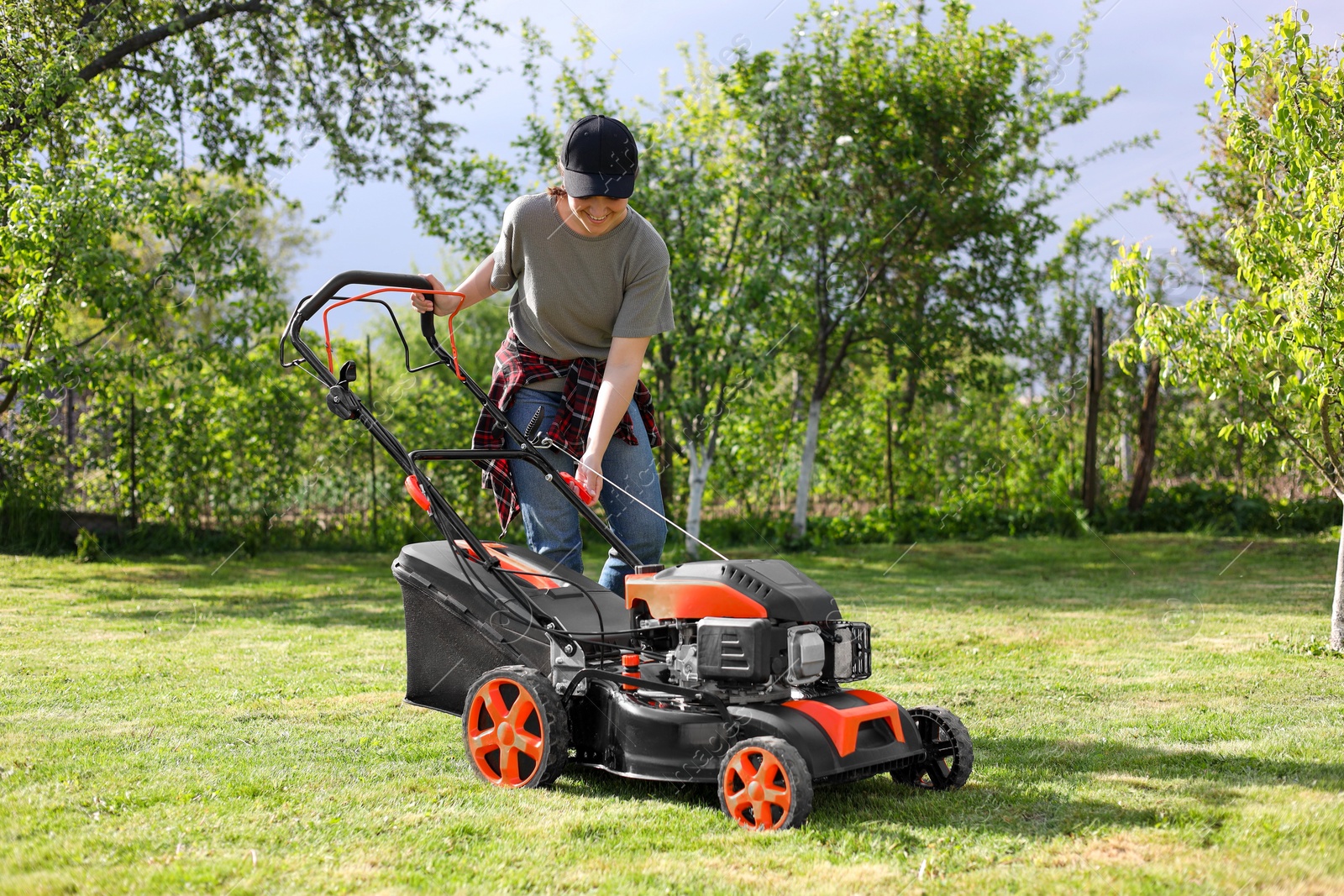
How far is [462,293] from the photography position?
346 centimetres

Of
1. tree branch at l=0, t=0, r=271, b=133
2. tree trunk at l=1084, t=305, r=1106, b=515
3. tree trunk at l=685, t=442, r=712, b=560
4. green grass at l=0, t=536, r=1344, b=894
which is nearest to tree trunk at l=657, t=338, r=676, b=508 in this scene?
tree trunk at l=685, t=442, r=712, b=560

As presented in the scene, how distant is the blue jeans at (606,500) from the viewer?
Result: 338cm

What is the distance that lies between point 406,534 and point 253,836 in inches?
312

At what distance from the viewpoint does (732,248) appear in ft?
31.6

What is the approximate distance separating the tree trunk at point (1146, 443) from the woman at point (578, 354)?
8548mm

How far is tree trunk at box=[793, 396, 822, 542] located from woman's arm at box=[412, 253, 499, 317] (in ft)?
23.7

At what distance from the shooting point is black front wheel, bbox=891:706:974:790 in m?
2.84

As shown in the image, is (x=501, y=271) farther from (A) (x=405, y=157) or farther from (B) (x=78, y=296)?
(A) (x=405, y=157)

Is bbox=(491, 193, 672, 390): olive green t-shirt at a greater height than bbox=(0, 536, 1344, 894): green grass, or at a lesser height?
greater

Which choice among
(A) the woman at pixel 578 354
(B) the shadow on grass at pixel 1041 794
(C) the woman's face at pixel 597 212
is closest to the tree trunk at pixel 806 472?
(A) the woman at pixel 578 354

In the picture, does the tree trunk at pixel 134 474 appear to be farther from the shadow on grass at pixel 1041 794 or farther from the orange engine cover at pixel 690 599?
the orange engine cover at pixel 690 599

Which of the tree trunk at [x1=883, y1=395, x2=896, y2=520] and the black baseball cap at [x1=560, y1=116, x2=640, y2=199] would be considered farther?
the tree trunk at [x1=883, y1=395, x2=896, y2=520]

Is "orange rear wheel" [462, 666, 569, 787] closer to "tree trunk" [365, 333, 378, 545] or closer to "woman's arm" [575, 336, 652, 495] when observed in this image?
"woman's arm" [575, 336, 652, 495]

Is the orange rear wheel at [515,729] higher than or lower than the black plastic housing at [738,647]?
lower
